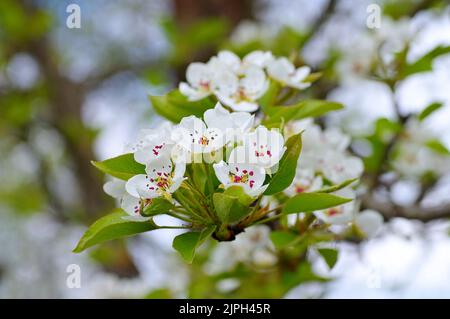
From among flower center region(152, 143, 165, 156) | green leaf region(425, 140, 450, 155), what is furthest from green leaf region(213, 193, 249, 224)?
green leaf region(425, 140, 450, 155)

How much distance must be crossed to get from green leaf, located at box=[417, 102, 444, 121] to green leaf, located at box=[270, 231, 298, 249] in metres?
0.69

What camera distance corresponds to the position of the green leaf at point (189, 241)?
0.86 meters

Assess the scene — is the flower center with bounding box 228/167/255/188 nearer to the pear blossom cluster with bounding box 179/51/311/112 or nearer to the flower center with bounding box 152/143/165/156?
the flower center with bounding box 152/143/165/156

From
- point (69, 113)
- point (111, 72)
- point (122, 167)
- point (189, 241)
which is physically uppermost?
point (111, 72)

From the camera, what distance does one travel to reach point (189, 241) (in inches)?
35.0

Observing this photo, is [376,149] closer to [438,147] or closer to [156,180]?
[438,147]

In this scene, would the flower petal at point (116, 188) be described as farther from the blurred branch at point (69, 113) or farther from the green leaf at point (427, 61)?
the blurred branch at point (69, 113)

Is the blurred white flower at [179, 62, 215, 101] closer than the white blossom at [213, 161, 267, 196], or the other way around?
the white blossom at [213, 161, 267, 196]

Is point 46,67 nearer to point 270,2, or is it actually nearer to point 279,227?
point 270,2

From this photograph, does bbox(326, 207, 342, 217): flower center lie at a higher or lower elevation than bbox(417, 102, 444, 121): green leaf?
lower

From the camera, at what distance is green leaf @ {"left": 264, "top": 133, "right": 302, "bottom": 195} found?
88 cm

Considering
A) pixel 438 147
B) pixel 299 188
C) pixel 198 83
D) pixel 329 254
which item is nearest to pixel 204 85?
pixel 198 83

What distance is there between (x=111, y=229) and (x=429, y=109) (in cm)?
102

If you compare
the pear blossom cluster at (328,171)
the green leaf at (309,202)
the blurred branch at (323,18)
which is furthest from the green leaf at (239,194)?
the blurred branch at (323,18)
